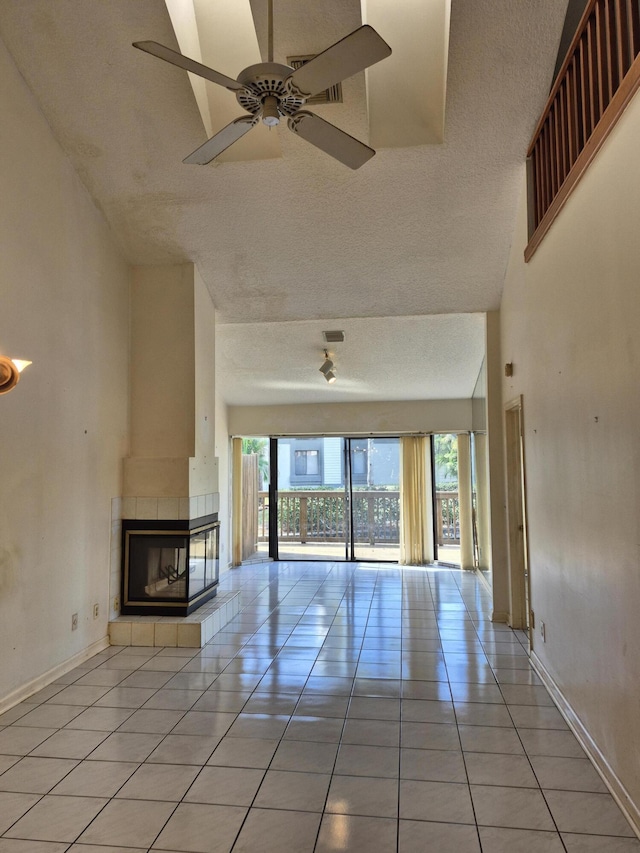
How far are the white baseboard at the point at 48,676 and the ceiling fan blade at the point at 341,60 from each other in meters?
3.40

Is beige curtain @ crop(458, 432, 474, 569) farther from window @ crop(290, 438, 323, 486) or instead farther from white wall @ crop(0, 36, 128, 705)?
white wall @ crop(0, 36, 128, 705)

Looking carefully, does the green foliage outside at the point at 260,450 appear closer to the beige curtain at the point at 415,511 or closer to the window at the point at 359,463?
the window at the point at 359,463

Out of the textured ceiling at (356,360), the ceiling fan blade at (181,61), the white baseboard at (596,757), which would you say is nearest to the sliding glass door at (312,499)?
the textured ceiling at (356,360)

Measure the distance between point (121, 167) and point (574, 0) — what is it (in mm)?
3018

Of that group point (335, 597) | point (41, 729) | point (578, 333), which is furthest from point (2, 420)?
point (335, 597)

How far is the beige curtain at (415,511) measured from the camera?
8.28m

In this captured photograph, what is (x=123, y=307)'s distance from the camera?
15.6ft

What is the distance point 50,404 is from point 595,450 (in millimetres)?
3113

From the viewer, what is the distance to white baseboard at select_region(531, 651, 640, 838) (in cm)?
210

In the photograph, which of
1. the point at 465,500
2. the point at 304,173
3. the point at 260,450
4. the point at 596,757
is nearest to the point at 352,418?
the point at 260,450

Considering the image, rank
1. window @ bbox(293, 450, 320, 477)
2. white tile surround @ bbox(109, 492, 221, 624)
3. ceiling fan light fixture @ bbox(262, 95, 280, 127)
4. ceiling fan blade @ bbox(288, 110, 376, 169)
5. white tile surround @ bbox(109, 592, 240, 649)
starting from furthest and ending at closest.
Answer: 1. window @ bbox(293, 450, 320, 477)
2. white tile surround @ bbox(109, 492, 221, 624)
3. white tile surround @ bbox(109, 592, 240, 649)
4. ceiling fan blade @ bbox(288, 110, 376, 169)
5. ceiling fan light fixture @ bbox(262, 95, 280, 127)

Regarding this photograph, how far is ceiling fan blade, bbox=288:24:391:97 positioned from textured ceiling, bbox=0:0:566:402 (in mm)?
1204

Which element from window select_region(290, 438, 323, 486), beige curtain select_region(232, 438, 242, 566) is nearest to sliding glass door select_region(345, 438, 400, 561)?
window select_region(290, 438, 323, 486)

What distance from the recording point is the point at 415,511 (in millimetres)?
8273
